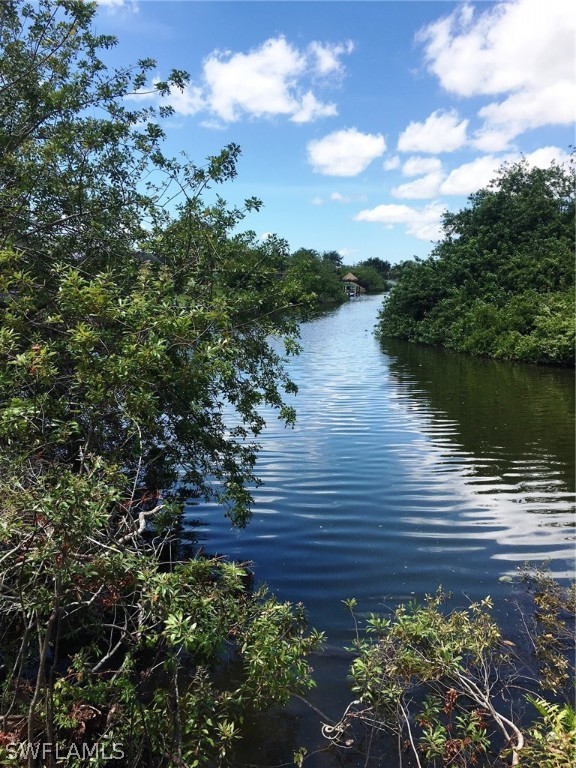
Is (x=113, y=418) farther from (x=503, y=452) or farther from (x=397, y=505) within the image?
(x=503, y=452)

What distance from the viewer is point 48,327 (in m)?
4.39

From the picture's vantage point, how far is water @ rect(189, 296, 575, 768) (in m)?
5.96

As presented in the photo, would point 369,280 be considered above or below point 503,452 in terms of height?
above

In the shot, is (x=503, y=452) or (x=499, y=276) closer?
(x=503, y=452)

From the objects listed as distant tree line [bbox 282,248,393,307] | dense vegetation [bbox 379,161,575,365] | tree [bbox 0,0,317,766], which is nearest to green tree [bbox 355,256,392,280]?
distant tree line [bbox 282,248,393,307]

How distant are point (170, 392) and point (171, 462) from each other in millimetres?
1464

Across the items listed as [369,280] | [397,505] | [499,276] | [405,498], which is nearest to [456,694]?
[397,505]

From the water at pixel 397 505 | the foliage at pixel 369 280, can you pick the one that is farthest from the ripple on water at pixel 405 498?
the foliage at pixel 369 280

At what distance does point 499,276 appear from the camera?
30.4 metres

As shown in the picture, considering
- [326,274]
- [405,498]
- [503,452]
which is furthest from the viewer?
[326,274]

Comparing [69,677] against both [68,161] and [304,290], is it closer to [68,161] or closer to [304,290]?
[304,290]

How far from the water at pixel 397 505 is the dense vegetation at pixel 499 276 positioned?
31.6ft

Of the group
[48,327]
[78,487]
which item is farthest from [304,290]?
[78,487]

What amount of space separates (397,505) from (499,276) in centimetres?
2559
